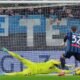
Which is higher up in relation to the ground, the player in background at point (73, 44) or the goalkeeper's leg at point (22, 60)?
the player in background at point (73, 44)

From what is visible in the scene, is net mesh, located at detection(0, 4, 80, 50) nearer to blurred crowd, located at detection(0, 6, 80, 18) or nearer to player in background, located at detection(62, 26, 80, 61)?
blurred crowd, located at detection(0, 6, 80, 18)


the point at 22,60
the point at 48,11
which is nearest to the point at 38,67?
the point at 22,60

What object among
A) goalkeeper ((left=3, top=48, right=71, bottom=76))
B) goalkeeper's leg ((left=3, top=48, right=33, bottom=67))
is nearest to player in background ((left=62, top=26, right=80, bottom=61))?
goalkeeper ((left=3, top=48, right=71, bottom=76))

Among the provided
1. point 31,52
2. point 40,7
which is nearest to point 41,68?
point 31,52

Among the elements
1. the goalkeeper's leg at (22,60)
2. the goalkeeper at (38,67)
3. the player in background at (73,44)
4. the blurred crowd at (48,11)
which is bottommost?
the goalkeeper at (38,67)

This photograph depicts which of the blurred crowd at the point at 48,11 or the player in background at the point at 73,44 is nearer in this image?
the player in background at the point at 73,44

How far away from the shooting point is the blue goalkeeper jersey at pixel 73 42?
1542 centimetres

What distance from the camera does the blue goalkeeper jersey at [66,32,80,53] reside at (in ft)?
50.6

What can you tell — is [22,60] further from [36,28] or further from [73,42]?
[73,42]

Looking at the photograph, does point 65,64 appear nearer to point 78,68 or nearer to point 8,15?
point 78,68

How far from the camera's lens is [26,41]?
15695 millimetres

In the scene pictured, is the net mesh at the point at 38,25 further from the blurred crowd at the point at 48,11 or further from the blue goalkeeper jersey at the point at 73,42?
the blue goalkeeper jersey at the point at 73,42

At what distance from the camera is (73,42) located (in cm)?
1544

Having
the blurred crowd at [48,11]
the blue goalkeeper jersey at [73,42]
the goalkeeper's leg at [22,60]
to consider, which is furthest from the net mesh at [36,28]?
the blue goalkeeper jersey at [73,42]
